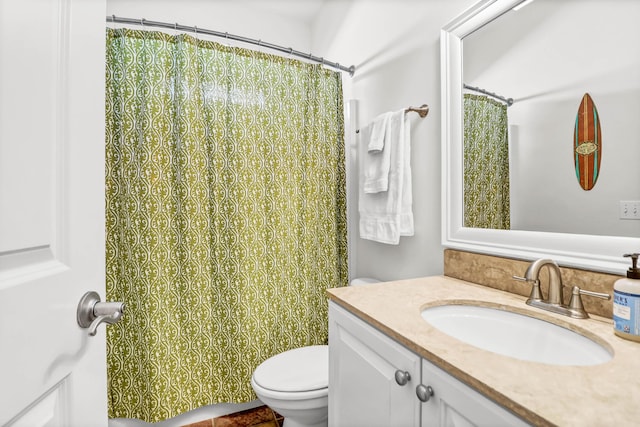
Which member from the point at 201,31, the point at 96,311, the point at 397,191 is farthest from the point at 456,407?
the point at 201,31

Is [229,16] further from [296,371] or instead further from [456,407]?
[456,407]

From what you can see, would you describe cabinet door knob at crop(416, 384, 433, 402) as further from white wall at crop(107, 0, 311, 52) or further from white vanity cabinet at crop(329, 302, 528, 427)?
white wall at crop(107, 0, 311, 52)

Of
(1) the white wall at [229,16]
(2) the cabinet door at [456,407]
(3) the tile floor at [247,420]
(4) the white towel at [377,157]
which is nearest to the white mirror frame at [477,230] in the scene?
(4) the white towel at [377,157]

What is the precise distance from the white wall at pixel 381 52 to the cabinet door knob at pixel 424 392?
0.78 meters

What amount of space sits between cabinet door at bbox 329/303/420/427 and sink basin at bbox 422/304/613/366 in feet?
0.59

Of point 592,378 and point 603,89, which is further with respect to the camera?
point 603,89

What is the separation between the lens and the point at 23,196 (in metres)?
0.41

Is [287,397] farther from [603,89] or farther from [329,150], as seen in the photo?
[603,89]

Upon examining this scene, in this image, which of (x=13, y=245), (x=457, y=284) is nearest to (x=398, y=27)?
(x=457, y=284)

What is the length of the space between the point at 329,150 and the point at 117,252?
48.7 inches

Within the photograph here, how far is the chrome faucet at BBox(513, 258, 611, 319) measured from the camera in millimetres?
808

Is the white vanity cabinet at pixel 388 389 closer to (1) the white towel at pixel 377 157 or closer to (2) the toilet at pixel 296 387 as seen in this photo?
(2) the toilet at pixel 296 387

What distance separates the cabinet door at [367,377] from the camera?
71 cm

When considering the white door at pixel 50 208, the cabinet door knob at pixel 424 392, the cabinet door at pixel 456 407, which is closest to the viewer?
the white door at pixel 50 208
